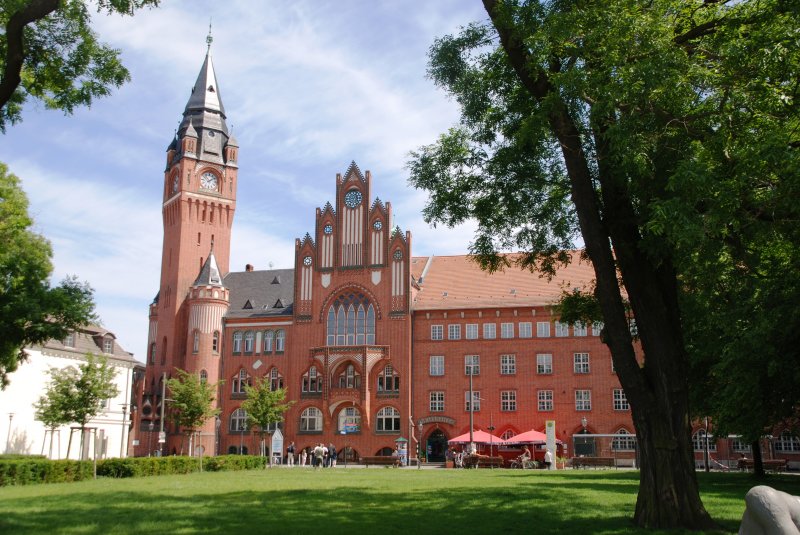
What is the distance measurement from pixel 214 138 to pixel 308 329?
73.0 feet

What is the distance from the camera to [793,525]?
269 inches

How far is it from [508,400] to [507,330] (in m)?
A: 5.17

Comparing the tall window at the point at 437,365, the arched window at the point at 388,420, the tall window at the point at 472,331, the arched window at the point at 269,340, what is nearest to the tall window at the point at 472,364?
the tall window at the point at 472,331

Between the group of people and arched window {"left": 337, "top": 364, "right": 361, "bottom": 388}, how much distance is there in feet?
15.6

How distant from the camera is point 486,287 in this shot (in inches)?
2434

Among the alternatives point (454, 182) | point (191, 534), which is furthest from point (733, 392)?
point (191, 534)

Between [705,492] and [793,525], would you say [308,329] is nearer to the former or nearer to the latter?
[705,492]

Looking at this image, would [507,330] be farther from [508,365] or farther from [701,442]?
[701,442]

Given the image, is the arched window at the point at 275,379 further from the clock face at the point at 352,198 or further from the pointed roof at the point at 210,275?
the clock face at the point at 352,198

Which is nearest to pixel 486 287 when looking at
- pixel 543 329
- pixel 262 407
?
pixel 543 329

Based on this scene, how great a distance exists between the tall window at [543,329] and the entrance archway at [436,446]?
10308 millimetres

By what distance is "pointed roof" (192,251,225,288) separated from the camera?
66375 mm

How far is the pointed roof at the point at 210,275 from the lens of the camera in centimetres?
6638

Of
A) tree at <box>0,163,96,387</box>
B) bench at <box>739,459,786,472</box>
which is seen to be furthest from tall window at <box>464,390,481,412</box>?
tree at <box>0,163,96,387</box>
